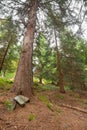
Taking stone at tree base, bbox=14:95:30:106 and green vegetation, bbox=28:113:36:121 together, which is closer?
green vegetation, bbox=28:113:36:121

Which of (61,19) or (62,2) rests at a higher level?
(62,2)

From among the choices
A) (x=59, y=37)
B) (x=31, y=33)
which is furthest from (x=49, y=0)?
(x=59, y=37)

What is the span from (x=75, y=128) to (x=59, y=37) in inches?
318

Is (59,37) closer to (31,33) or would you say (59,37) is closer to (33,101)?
(31,33)

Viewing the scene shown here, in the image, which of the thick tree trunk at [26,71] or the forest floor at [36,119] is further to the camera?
the thick tree trunk at [26,71]

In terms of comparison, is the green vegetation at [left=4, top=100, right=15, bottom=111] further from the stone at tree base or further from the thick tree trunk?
the thick tree trunk

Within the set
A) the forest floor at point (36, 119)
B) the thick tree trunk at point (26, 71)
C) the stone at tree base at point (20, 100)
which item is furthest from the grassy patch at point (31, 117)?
the thick tree trunk at point (26, 71)

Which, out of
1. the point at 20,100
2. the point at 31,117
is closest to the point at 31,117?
the point at 31,117

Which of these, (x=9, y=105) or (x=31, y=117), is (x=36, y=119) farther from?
(x=9, y=105)

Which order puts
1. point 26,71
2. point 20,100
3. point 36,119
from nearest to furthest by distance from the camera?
point 36,119 < point 20,100 < point 26,71

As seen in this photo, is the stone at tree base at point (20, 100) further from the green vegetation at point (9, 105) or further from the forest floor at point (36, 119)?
the green vegetation at point (9, 105)

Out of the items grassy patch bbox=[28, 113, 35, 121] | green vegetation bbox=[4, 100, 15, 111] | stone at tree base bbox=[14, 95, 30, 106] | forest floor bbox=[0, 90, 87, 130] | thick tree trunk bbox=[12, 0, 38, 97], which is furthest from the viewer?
thick tree trunk bbox=[12, 0, 38, 97]

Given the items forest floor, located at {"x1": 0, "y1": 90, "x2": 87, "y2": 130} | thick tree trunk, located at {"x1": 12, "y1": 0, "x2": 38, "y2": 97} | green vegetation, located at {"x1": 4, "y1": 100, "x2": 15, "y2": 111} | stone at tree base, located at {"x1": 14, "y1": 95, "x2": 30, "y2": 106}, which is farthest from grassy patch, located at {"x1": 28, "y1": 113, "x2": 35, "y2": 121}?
thick tree trunk, located at {"x1": 12, "y1": 0, "x2": 38, "y2": 97}

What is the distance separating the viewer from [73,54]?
13172 millimetres
